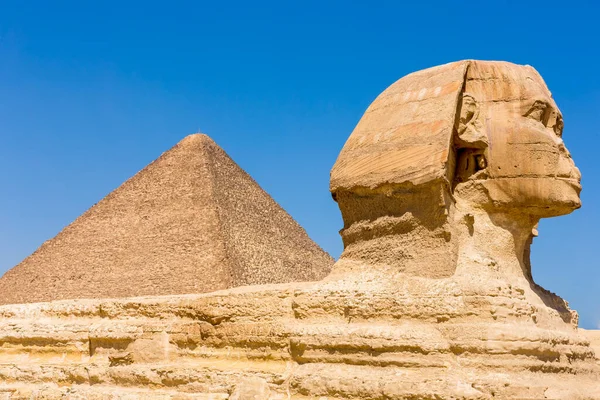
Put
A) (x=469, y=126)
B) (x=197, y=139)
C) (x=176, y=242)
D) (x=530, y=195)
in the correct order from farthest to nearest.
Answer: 1. (x=197, y=139)
2. (x=176, y=242)
3. (x=469, y=126)
4. (x=530, y=195)

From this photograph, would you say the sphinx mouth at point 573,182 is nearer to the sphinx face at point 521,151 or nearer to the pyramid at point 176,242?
the sphinx face at point 521,151

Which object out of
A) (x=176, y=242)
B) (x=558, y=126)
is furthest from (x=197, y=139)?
(x=558, y=126)

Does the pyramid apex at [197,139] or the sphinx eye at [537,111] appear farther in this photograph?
the pyramid apex at [197,139]

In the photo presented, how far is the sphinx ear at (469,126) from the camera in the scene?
5590mm

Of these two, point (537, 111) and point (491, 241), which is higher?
point (537, 111)

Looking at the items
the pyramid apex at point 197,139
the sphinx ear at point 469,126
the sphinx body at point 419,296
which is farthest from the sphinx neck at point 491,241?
the pyramid apex at point 197,139

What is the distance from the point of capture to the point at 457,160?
572 cm

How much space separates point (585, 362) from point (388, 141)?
170cm

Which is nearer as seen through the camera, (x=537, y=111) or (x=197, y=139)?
(x=537, y=111)

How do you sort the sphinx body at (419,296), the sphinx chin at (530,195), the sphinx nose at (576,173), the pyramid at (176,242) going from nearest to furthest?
the sphinx body at (419,296), the sphinx chin at (530,195), the sphinx nose at (576,173), the pyramid at (176,242)

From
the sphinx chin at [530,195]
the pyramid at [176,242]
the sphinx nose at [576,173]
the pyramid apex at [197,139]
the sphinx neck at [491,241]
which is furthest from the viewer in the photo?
the pyramid apex at [197,139]

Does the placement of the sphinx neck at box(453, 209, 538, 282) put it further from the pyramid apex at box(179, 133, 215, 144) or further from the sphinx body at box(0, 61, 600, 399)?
the pyramid apex at box(179, 133, 215, 144)

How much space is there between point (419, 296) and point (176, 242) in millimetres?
73118

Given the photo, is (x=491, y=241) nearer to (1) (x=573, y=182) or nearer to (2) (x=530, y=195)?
(2) (x=530, y=195)
